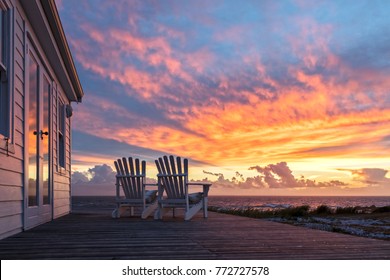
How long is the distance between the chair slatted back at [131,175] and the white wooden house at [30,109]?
1.17 metres

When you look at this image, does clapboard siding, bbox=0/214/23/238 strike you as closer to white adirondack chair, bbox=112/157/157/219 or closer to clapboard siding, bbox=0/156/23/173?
clapboard siding, bbox=0/156/23/173

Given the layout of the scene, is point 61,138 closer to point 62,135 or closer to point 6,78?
point 62,135

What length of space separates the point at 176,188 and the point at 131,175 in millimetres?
1100

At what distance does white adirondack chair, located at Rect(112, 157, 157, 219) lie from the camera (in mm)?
8414

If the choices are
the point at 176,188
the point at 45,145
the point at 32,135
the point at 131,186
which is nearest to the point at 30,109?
the point at 32,135

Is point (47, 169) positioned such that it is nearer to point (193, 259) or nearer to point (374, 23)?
point (193, 259)

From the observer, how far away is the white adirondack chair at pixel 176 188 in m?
7.63

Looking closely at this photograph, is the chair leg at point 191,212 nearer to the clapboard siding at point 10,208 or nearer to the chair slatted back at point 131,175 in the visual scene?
the chair slatted back at point 131,175

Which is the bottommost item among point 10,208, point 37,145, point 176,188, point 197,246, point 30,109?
point 197,246

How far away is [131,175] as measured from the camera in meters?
8.44

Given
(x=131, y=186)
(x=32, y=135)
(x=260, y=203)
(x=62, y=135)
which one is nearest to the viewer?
(x=32, y=135)

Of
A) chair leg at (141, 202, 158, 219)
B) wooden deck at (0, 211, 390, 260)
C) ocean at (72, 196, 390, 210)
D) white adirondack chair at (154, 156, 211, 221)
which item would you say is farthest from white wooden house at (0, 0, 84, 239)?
ocean at (72, 196, 390, 210)

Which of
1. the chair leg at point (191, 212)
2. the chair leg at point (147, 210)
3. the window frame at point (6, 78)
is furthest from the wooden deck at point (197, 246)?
the chair leg at point (147, 210)
